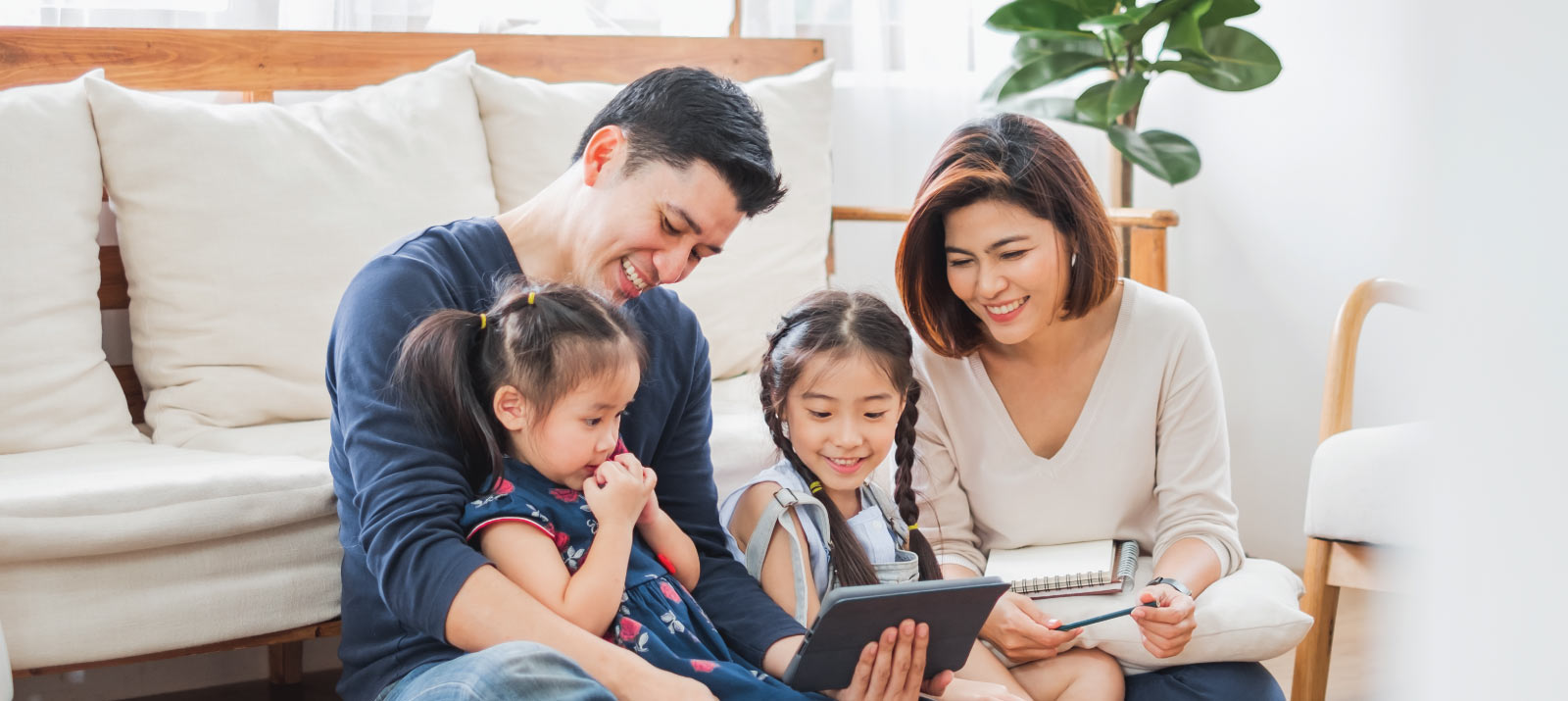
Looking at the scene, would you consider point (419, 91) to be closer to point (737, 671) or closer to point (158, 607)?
point (158, 607)

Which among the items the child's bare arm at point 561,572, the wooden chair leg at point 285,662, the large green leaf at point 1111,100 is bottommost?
the wooden chair leg at point 285,662

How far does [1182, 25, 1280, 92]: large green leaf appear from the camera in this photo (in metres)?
2.38

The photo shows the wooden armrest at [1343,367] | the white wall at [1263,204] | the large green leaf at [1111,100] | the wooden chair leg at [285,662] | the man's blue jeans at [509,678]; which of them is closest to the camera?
the man's blue jeans at [509,678]

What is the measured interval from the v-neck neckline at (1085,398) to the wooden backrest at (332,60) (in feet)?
2.61

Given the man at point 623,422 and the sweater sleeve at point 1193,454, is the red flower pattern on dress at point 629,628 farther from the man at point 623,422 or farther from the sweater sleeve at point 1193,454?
the sweater sleeve at point 1193,454

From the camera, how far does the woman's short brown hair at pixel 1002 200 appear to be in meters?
1.42

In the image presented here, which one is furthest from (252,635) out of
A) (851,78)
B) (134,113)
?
(851,78)

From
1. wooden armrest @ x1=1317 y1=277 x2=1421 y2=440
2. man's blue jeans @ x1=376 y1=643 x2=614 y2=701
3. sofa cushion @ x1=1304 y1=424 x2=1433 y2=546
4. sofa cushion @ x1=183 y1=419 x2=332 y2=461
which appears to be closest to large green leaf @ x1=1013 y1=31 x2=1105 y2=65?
wooden armrest @ x1=1317 y1=277 x2=1421 y2=440

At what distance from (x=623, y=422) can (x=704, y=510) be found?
0.13m

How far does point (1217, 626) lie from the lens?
52.5 inches

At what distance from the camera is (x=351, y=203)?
1.87 meters

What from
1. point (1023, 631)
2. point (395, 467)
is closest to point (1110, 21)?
point (1023, 631)

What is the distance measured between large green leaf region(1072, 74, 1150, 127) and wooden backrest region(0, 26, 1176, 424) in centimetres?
21

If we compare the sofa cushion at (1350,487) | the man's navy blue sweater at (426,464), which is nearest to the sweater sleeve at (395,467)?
the man's navy blue sweater at (426,464)
